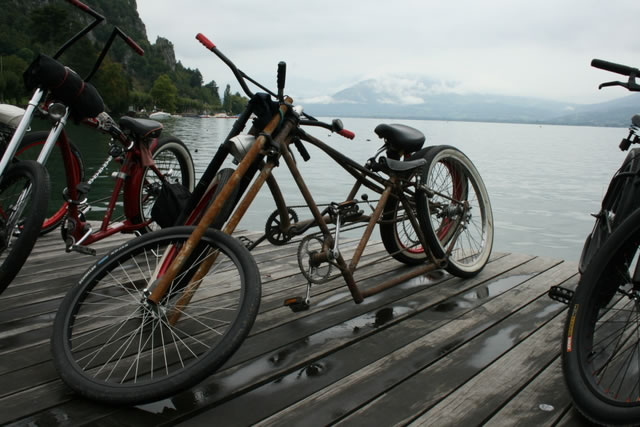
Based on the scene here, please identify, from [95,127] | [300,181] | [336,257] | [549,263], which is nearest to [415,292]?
[336,257]

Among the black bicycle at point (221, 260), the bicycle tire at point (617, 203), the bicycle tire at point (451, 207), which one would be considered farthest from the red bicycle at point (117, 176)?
the bicycle tire at point (617, 203)

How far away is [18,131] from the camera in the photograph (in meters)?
2.83

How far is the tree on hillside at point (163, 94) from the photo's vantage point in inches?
4365

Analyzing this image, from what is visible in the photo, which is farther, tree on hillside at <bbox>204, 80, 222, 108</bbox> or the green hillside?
tree on hillside at <bbox>204, 80, 222, 108</bbox>

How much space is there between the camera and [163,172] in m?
4.25

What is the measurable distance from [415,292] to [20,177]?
2.34 m

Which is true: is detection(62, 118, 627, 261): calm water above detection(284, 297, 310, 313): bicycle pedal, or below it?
below

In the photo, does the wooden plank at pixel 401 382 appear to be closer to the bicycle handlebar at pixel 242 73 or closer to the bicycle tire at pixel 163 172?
the bicycle handlebar at pixel 242 73

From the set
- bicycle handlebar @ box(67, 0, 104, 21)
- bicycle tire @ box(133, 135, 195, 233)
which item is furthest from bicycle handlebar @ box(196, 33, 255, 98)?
bicycle tire @ box(133, 135, 195, 233)

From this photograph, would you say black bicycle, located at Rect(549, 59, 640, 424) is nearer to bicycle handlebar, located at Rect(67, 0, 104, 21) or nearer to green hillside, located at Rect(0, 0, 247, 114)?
bicycle handlebar, located at Rect(67, 0, 104, 21)

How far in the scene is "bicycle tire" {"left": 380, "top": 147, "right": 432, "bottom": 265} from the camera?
11.3 ft

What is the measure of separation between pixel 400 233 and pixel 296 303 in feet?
4.31

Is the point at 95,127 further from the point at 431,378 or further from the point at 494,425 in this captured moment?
the point at 494,425

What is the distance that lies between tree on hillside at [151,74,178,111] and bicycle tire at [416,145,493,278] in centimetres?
11326
